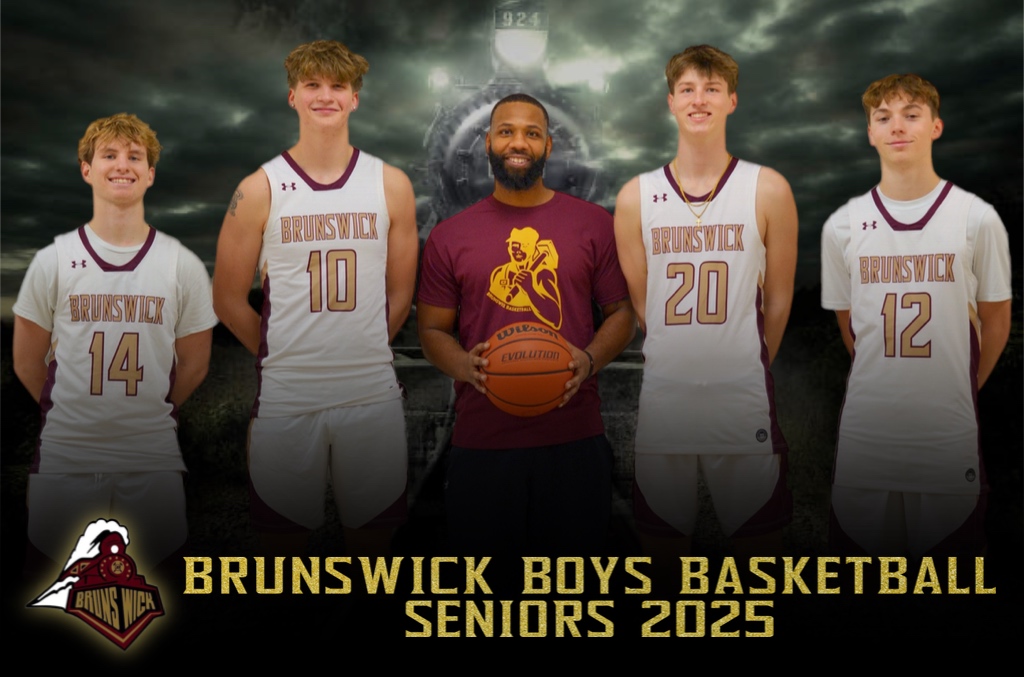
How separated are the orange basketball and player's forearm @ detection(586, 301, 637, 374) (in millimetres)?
216

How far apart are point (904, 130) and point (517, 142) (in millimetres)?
2177

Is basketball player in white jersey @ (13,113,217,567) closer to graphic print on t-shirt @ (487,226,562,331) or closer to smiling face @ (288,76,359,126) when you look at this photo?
smiling face @ (288,76,359,126)

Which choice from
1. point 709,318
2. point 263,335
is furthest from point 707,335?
point 263,335

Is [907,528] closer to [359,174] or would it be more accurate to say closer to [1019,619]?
[1019,619]

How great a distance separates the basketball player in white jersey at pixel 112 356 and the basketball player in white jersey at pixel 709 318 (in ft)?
8.35

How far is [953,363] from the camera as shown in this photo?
14.2ft

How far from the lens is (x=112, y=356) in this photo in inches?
174

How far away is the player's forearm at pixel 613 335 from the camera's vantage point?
417 cm

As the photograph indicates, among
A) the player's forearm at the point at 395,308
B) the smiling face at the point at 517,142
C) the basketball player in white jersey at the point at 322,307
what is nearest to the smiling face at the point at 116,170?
the basketball player in white jersey at the point at 322,307

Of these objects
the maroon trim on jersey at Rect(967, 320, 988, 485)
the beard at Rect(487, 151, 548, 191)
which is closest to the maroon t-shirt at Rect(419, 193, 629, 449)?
the beard at Rect(487, 151, 548, 191)

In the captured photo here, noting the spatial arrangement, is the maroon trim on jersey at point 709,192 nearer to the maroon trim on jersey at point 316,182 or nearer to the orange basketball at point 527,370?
the orange basketball at point 527,370

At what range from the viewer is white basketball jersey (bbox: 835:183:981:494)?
4297 millimetres

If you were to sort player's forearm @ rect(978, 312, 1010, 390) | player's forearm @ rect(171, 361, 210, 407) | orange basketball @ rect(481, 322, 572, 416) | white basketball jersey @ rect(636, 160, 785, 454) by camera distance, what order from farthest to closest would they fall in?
player's forearm @ rect(171, 361, 210, 407)
player's forearm @ rect(978, 312, 1010, 390)
white basketball jersey @ rect(636, 160, 785, 454)
orange basketball @ rect(481, 322, 572, 416)

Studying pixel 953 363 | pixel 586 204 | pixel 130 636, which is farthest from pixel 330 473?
pixel 953 363
